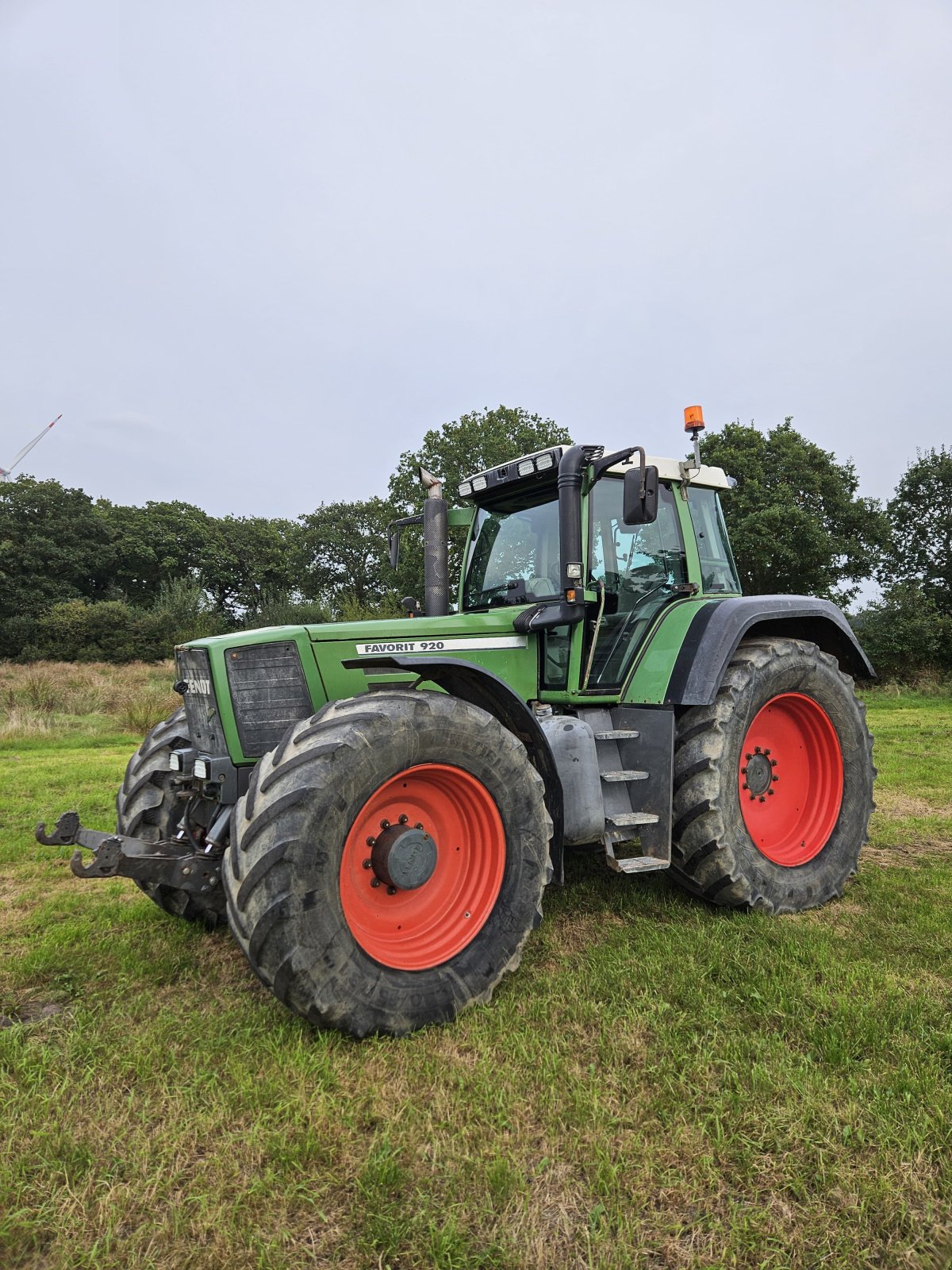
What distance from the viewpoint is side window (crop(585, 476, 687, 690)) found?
3994 mm

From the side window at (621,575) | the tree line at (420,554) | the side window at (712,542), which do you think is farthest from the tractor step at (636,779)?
the tree line at (420,554)

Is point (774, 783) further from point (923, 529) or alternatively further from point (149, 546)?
point (149, 546)

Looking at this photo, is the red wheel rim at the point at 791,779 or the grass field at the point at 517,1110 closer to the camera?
the grass field at the point at 517,1110

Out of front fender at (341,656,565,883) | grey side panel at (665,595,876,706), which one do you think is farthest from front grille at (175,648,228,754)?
grey side panel at (665,595,876,706)

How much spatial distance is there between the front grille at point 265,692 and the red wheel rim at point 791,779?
95.6 inches

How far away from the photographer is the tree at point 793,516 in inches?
831

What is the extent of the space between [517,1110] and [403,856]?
0.93 metres

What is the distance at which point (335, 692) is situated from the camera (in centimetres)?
330

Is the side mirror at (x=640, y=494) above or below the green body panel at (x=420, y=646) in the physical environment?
above

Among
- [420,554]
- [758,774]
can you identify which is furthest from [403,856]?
[420,554]

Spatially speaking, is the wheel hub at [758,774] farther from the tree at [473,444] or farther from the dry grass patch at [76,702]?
the tree at [473,444]

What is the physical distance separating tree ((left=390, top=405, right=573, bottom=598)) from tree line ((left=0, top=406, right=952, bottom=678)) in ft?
0.18

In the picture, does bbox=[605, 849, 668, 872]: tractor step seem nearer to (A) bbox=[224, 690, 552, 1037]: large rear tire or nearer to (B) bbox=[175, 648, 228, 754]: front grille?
(A) bbox=[224, 690, 552, 1037]: large rear tire

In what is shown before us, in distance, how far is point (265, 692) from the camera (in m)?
3.18
